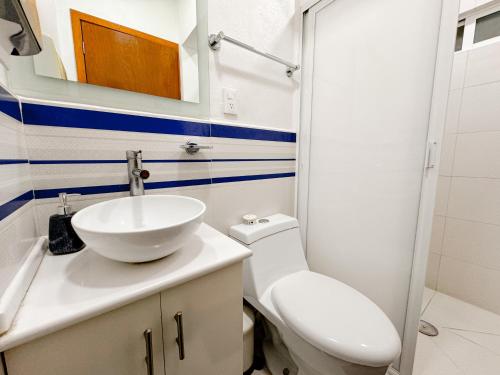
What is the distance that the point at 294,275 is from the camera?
1.07m

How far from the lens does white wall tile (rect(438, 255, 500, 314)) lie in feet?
4.60

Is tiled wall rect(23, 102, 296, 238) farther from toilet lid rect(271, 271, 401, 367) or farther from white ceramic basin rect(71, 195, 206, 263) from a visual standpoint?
toilet lid rect(271, 271, 401, 367)

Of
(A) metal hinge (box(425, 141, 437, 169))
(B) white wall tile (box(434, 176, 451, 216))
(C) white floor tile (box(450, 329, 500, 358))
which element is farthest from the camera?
(B) white wall tile (box(434, 176, 451, 216))

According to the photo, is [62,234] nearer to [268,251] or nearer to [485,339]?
[268,251]

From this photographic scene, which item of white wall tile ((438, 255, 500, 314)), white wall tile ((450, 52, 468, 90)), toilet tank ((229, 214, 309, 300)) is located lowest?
white wall tile ((438, 255, 500, 314))

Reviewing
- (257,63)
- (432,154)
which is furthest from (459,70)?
(257,63)

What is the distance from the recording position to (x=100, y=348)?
412 millimetres

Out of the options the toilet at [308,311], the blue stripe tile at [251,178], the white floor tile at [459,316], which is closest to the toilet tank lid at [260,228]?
the toilet at [308,311]

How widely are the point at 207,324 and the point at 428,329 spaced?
1.51m

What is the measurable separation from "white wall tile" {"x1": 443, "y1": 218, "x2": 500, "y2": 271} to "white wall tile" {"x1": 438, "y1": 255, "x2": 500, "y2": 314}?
1.9 inches

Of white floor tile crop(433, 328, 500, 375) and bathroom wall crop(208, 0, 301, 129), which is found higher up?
bathroom wall crop(208, 0, 301, 129)

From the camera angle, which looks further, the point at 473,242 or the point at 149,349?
the point at 473,242

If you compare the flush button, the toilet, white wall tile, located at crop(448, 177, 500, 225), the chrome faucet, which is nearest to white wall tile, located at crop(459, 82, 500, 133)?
white wall tile, located at crop(448, 177, 500, 225)

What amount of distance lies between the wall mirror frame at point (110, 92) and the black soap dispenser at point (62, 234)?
1.13ft
